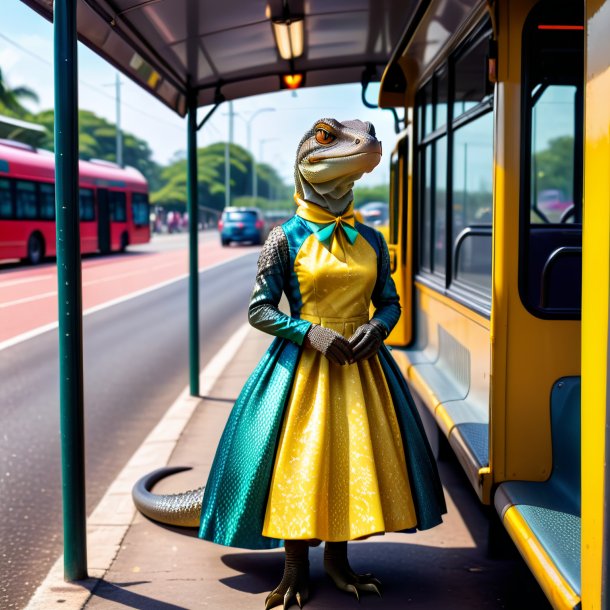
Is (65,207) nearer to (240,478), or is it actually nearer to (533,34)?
(240,478)

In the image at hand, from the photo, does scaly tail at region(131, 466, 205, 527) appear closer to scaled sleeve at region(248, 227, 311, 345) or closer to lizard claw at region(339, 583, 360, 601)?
lizard claw at region(339, 583, 360, 601)

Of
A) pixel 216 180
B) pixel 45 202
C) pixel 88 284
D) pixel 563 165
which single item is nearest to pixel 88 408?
pixel 563 165

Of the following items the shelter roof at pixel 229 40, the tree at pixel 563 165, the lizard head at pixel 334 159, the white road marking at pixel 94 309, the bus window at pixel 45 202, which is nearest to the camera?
the lizard head at pixel 334 159

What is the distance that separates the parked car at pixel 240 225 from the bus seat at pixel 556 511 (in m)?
40.3

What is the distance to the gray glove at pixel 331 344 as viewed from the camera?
10.3 feet

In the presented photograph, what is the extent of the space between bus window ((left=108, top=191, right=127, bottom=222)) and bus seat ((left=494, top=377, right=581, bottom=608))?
24720mm

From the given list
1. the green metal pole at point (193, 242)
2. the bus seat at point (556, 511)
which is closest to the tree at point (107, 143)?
the green metal pole at point (193, 242)

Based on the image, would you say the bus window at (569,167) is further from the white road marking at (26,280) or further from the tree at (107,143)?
the tree at (107,143)

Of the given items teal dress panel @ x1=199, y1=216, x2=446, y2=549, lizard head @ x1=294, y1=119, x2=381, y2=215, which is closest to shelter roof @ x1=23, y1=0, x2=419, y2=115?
lizard head @ x1=294, y1=119, x2=381, y2=215

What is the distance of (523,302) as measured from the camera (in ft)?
11.0

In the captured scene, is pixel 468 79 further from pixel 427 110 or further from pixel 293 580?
pixel 293 580

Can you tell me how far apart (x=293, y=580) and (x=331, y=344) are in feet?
3.12

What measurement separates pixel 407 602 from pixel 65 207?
81.4 inches

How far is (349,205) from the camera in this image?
3.44 m
